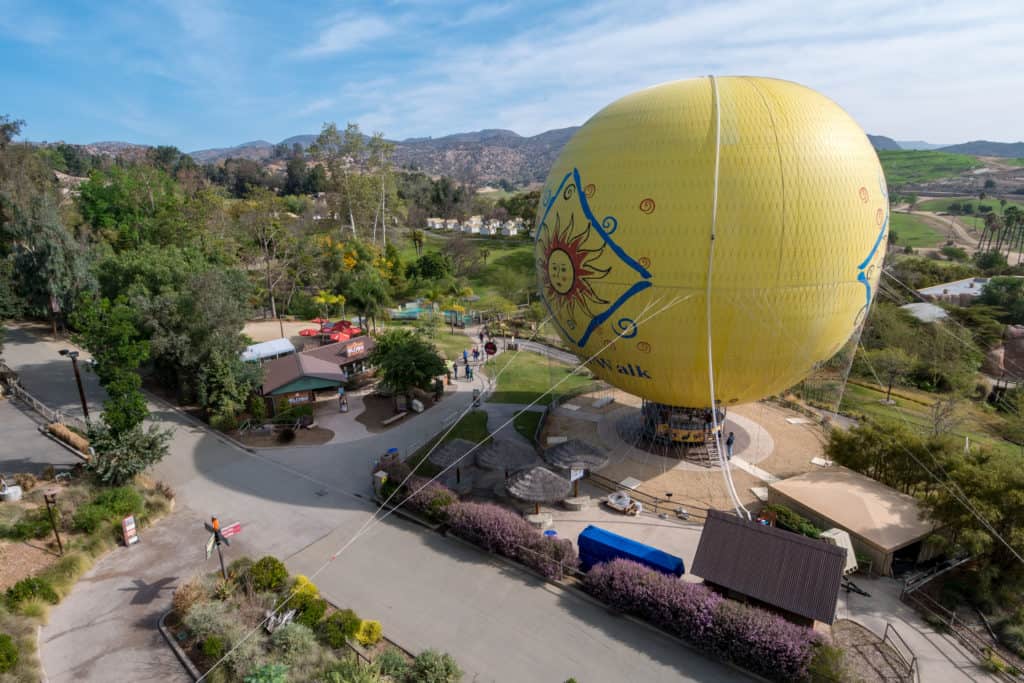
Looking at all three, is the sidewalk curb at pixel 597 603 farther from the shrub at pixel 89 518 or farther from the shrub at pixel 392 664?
the shrub at pixel 89 518

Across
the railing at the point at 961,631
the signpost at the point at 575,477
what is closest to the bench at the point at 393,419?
the signpost at the point at 575,477

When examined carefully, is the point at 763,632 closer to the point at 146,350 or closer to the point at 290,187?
the point at 146,350

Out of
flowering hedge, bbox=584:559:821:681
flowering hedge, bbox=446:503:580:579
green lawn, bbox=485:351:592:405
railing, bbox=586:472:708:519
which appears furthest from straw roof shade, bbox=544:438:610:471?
green lawn, bbox=485:351:592:405

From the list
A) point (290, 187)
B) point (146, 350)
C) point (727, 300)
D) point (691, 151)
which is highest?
point (290, 187)

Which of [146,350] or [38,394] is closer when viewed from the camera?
[146,350]

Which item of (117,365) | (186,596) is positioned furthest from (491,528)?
(117,365)

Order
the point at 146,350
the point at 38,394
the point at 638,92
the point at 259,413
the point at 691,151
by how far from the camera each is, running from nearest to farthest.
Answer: the point at 691,151, the point at 638,92, the point at 146,350, the point at 259,413, the point at 38,394

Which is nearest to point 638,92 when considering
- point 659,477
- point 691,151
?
point 691,151
